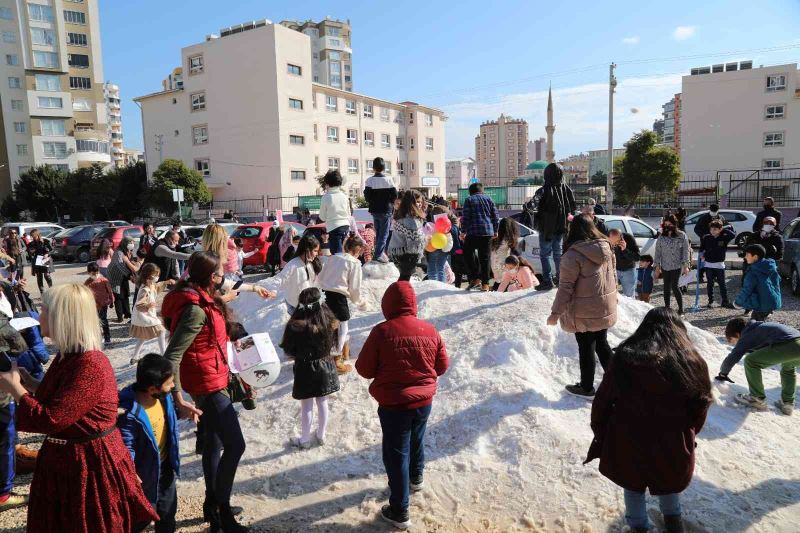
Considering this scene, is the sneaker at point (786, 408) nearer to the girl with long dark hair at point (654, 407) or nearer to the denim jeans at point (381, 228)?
the girl with long dark hair at point (654, 407)

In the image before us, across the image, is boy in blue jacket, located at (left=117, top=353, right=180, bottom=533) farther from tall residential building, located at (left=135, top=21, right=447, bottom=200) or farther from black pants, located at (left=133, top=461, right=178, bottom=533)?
tall residential building, located at (left=135, top=21, right=447, bottom=200)

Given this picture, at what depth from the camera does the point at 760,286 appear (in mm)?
8023

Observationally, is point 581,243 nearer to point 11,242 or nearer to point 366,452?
point 366,452

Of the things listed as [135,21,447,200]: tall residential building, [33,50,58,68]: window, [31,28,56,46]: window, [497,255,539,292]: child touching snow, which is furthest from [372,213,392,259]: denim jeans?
[31,28,56,46]: window

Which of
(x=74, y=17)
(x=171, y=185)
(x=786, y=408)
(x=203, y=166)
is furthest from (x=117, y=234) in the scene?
(x=74, y=17)

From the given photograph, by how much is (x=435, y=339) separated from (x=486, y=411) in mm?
1721

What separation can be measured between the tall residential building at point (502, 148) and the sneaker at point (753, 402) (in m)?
160

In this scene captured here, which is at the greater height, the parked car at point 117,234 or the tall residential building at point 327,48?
the tall residential building at point 327,48

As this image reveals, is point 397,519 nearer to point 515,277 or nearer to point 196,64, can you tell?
point 515,277

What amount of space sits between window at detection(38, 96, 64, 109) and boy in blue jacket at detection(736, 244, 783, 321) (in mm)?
70081

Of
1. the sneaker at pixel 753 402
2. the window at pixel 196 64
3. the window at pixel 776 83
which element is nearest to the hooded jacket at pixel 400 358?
the sneaker at pixel 753 402

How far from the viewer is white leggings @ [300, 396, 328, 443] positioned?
4.99 meters

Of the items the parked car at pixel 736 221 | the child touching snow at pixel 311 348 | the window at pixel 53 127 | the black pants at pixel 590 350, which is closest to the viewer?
the child touching snow at pixel 311 348

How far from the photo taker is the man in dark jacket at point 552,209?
707cm
